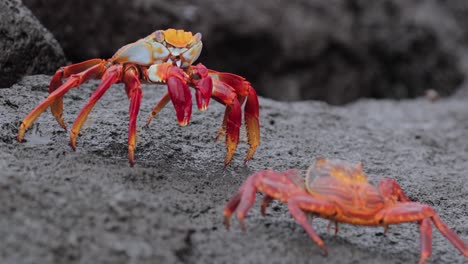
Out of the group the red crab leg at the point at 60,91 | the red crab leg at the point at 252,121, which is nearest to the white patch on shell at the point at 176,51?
the red crab leg at the point at 60,91

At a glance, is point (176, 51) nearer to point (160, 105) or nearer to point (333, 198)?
point (160, 105)

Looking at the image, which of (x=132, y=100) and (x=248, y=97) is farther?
(x=248, y=97)

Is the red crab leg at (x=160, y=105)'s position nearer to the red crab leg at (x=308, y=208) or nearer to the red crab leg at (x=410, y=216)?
the red crab leg at (x=308, y=208)

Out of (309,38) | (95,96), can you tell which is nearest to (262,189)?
(95,96)

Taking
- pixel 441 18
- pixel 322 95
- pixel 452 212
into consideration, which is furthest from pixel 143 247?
pixel 441 18

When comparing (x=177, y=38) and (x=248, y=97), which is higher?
(x=177, y=38)
